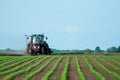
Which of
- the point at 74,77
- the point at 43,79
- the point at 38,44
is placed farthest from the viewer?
the point at 38,44

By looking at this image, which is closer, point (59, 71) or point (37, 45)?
point (59, 71)

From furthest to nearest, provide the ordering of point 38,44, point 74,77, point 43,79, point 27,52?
point 27,52, point 38,44, point 74,77, point 43,79

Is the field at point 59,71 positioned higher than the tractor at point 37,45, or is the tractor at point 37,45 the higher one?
the tractor at point 37,45

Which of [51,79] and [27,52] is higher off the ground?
[27,52]

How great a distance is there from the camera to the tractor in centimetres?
3719

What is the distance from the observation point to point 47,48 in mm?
38344

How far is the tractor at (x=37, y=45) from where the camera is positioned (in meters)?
37.2

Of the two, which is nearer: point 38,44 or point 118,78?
point 118,78

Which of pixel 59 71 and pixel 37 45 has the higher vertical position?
pixel 37 45

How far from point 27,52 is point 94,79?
2664 cm

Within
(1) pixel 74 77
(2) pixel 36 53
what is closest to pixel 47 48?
(2) pixel 36 53

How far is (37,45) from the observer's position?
37.1 metres

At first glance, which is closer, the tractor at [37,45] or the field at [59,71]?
the field at [59,71]

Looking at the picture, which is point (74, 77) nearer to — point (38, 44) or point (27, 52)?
point (38, 44)
